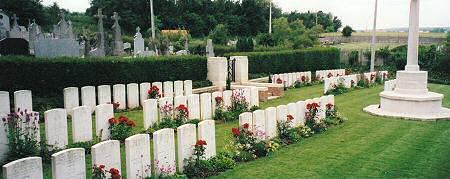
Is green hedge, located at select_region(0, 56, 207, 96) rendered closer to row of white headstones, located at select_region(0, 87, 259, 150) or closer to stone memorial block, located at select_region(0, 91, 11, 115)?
row of white headstones, located at select_region(0, 87, 259, 150)

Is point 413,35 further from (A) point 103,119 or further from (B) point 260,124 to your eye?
(A) point 103,119

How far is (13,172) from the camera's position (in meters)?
4.90

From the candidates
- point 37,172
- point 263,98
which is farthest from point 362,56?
point 37,172

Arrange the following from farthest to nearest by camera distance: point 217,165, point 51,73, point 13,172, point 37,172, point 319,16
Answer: point 319,16 < point 51,73 < point 217,165 < point 37,172 < point 13,172

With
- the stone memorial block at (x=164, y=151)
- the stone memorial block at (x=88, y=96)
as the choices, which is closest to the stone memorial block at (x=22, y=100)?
the stone memorial block at (x=88, y=96)

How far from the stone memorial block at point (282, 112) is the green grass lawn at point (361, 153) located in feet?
2.49

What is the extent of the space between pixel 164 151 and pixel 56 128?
2570mm

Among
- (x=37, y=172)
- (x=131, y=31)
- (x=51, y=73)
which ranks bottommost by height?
(x=37, y=172)

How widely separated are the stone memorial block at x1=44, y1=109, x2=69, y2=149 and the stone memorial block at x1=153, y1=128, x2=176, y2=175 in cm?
241

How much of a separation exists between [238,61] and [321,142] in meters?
10.1

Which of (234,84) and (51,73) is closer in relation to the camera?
(51,73)

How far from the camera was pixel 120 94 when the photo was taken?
1325 cm

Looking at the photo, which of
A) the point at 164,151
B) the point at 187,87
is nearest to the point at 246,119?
the point at 164,151

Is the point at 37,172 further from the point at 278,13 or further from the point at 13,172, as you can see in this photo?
the point at 278,13
